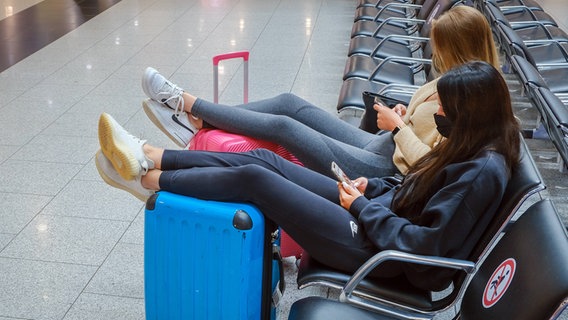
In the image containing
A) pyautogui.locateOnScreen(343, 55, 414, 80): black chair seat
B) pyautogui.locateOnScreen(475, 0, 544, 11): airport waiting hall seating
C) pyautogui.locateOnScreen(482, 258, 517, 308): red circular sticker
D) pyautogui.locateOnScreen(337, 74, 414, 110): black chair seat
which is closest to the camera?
pyautogui.locateOnScreen(482, 258, 517, 308): red circular sticker

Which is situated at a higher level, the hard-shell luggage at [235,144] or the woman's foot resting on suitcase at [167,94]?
the woman's foot resting on suitcase at [167,94]

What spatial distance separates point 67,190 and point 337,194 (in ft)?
5.58

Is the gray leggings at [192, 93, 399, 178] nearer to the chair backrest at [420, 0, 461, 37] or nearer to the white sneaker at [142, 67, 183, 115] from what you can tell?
the white sneaker at [142, 67, 183, 115]

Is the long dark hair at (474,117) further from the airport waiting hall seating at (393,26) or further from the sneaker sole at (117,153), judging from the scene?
the airport waiting hall seating at (393,26)

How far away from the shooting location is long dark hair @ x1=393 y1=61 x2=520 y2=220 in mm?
2062

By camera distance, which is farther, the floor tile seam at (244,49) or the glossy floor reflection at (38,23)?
the glossy floor reflection at (38,23)

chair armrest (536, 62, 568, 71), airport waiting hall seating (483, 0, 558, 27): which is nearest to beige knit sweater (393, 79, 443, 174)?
chair armrest (536, 62, 568, 71)

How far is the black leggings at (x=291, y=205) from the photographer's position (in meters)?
2.26

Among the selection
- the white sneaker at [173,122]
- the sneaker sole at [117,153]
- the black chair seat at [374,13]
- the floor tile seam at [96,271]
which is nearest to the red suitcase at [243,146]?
the white sneaker at [173,122]

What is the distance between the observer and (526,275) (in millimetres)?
1745

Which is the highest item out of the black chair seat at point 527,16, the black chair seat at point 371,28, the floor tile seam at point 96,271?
the black chair seat at point 527,16

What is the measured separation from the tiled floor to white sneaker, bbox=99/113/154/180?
562 millimetres

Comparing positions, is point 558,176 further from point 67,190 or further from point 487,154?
point 67,190

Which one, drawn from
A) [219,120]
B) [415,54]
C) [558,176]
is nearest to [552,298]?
[219,120]
